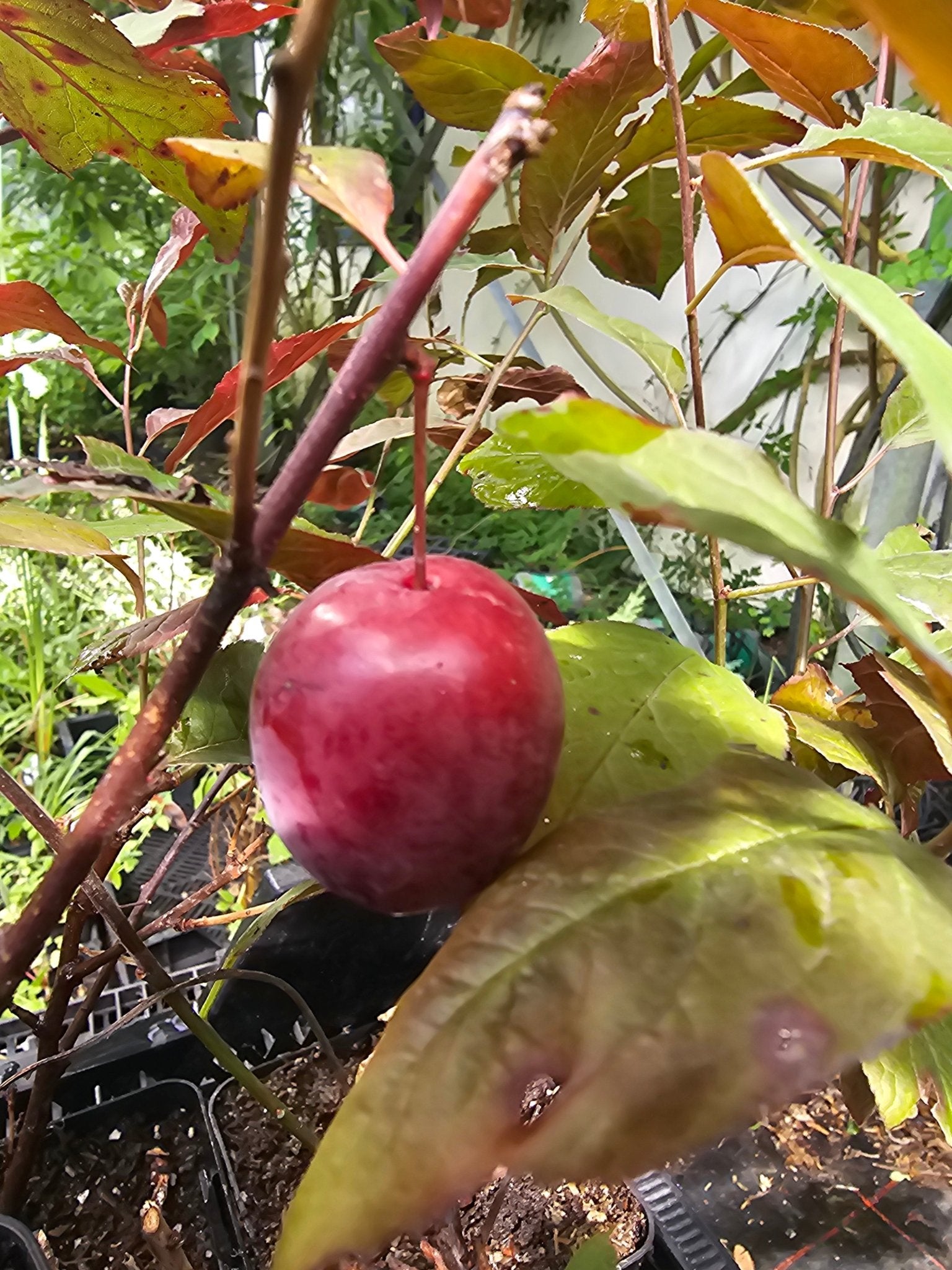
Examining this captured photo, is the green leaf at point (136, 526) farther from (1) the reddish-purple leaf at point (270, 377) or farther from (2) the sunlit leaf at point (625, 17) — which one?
(2) the sunlit leaf at point (625, 17)

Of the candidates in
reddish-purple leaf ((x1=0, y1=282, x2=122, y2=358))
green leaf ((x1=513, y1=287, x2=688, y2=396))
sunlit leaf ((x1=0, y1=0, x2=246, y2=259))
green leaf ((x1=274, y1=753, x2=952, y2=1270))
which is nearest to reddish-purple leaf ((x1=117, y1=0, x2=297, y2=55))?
sunlit leaf ((x1=0, y1=0, x2=246, y2=259))

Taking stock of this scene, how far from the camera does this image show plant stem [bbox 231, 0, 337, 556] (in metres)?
0.14

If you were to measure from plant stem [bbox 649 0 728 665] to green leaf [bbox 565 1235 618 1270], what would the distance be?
0.26 metres

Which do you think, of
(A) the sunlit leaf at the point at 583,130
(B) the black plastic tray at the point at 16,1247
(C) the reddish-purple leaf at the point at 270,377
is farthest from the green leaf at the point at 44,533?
(B) the black plastic tray at the point at 16,1247

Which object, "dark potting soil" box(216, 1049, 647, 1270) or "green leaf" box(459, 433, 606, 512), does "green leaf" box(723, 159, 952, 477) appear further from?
"dark potting soil" box(216, 1049, 647, 1270)

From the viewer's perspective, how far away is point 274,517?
190 millimetres

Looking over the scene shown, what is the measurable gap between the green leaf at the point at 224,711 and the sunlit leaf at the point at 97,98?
0.20m

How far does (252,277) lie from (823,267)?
0.12 metres

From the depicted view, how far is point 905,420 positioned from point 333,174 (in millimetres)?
461

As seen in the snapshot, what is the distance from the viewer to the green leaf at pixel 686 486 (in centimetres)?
15

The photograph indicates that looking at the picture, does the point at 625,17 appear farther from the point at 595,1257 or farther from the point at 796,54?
the point at 595,1257

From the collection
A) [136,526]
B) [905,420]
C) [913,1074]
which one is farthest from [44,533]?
[905,420]

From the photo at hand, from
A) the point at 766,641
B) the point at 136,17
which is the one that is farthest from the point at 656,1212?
the point at 766,641

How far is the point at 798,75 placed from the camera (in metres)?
0.43
